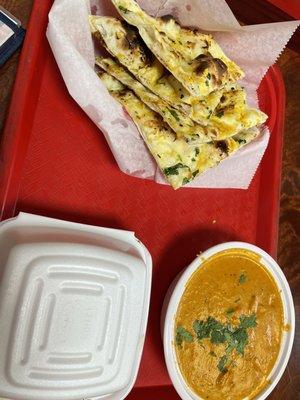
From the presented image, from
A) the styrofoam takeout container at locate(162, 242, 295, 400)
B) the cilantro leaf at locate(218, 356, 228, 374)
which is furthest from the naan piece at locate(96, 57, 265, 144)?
the cilantro leaf at locate(218, 356, 228, 374)

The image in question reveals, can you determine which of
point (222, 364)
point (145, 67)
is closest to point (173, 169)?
point (145, 67)

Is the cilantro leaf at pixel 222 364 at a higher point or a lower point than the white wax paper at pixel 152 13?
lower

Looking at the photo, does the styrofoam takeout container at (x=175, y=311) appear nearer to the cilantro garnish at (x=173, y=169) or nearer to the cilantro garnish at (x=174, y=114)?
the cilantro garnish at (x=173, y=169)

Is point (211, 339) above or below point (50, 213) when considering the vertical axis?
below

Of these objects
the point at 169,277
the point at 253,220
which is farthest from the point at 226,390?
the point at 253,220

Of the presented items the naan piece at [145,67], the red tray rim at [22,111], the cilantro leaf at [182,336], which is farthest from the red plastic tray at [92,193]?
the naan piece at [145,67]

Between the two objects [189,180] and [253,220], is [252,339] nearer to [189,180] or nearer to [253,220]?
[253,220]
